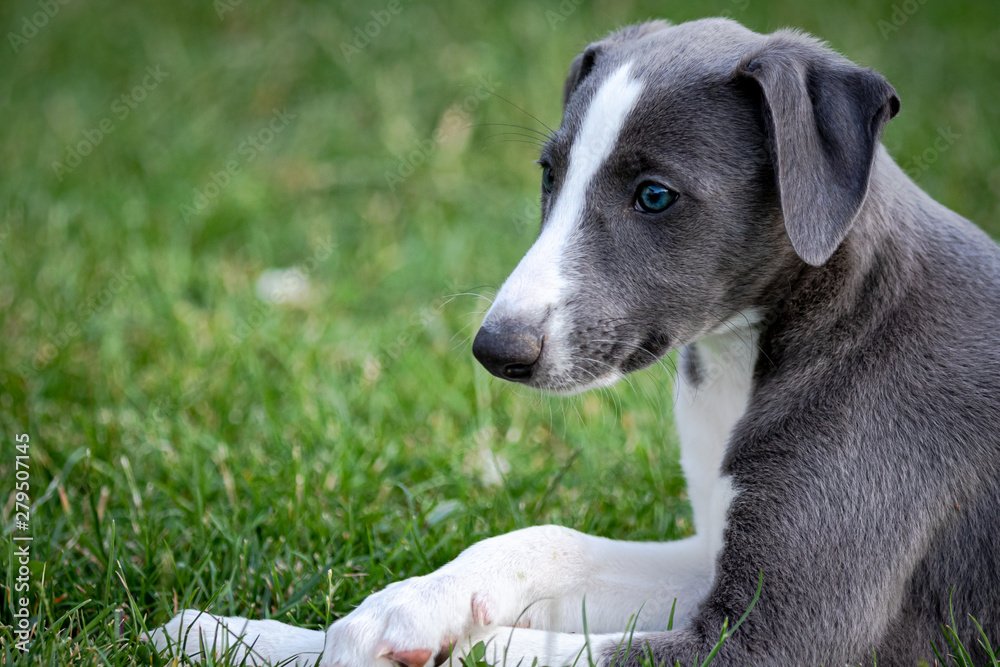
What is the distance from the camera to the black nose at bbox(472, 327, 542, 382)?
2.59 meters

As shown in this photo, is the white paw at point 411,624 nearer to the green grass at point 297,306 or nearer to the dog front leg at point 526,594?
the dog front leg at point 526,594

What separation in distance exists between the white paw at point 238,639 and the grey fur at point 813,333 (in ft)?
2.64

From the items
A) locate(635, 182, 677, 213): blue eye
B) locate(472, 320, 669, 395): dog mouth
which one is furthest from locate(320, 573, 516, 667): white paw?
locate(635, 182, 677, 213): blue eye

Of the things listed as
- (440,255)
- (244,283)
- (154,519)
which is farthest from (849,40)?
(154,519)

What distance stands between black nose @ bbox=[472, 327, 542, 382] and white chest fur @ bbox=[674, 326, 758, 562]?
0.59m

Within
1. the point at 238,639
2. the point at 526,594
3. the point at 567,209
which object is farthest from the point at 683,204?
the point at 238,639

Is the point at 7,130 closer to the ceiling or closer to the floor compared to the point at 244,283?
closer to the ceiling

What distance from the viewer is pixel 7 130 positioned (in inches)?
273

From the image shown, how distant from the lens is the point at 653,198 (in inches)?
108

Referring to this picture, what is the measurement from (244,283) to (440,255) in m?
1.09

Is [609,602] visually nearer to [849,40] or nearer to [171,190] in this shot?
[171,190]

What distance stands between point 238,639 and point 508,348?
0.98 meters

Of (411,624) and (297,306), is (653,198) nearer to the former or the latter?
(411,624)

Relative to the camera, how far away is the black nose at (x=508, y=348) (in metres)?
2.59
